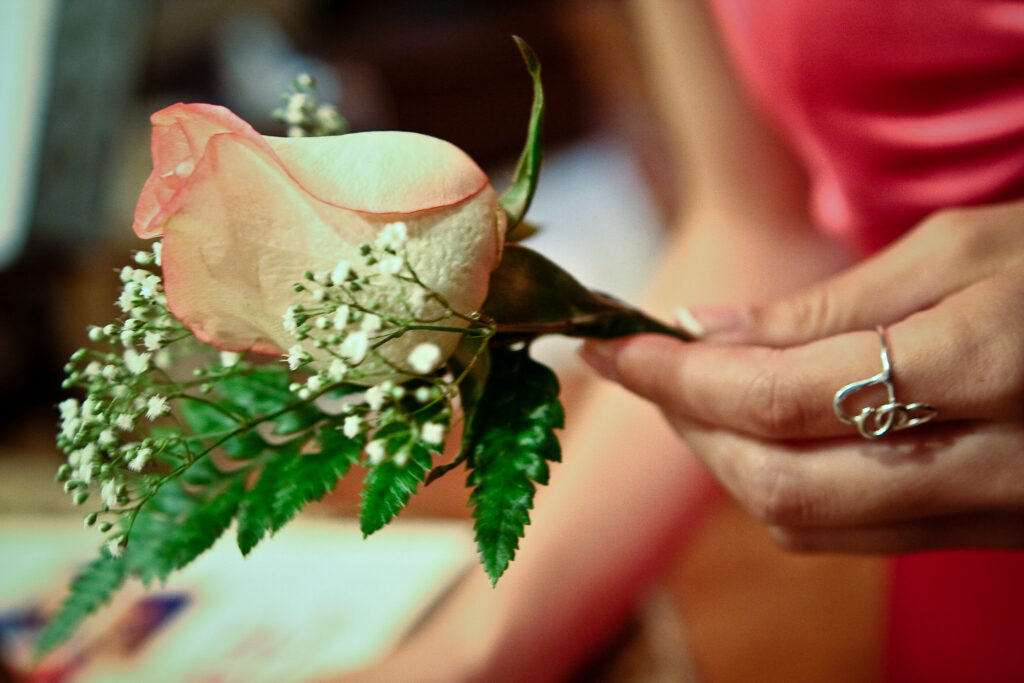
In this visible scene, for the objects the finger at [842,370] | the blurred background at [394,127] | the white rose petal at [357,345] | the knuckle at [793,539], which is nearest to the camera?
the white rose petal at [357,345]

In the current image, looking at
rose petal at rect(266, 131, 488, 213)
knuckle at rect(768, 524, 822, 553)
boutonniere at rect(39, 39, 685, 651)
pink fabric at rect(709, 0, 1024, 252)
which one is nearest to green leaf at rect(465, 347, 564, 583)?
boutonniere at rect(39, 39, 685, 651)

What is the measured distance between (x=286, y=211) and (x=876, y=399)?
34 centimetres

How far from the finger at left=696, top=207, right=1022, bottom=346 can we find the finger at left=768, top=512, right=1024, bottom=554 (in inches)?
5.3

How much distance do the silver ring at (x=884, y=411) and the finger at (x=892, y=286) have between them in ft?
0.21

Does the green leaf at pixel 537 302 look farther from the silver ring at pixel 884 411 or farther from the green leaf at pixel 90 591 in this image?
the green leaf at pixel 90 591

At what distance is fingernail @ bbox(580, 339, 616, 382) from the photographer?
0.47 meters

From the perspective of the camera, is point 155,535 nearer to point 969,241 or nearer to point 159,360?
point 159,360

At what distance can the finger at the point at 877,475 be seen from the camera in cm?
44

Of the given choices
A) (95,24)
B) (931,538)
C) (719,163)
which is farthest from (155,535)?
(95,24)

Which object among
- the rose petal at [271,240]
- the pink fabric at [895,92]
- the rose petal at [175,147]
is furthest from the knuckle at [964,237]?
the rose petal at [175,147]

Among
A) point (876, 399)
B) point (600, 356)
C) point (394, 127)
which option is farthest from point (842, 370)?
point (394, 127)

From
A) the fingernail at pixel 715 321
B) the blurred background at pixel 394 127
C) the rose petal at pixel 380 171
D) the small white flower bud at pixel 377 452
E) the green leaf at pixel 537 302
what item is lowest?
the blurred background at pixel 394 127

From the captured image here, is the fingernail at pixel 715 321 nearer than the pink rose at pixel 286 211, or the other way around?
the pink rose at pixel 286 211

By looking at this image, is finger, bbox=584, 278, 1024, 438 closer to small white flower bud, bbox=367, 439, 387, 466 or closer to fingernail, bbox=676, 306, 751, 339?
fingernail, bbox=676, 306, 751, 339
